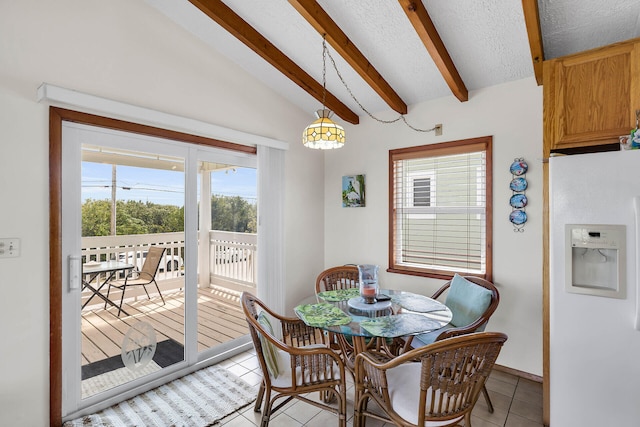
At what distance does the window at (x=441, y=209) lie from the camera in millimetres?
3078

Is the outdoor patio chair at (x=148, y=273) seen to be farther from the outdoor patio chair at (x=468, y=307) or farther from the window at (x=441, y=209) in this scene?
the window at (x=441, y=209)

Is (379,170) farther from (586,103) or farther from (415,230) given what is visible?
(586,103)

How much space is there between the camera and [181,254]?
9.50 feet

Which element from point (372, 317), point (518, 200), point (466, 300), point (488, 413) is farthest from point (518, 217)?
point (372, 317)

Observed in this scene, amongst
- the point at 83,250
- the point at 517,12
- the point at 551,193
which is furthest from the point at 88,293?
the point at 517,12

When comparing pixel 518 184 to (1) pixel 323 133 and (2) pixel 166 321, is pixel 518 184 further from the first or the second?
(2) pixel 166 321

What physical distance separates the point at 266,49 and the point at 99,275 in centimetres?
231

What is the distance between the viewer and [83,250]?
→ 92.0 inches

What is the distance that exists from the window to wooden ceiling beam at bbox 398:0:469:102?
530mm

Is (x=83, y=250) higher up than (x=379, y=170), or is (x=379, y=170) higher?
(x=379, y=170)

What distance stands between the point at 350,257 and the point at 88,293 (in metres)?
2.63

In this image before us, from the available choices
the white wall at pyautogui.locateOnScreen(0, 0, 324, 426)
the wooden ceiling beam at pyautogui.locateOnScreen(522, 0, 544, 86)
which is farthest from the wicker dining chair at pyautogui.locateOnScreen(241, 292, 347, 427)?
the wooden ceiling beam at pyautogui.locateOnScreen(522, 0, 544, 86)

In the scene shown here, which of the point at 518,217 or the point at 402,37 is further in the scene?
the point at 518,217

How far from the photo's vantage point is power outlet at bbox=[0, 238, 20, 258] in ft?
6.46
